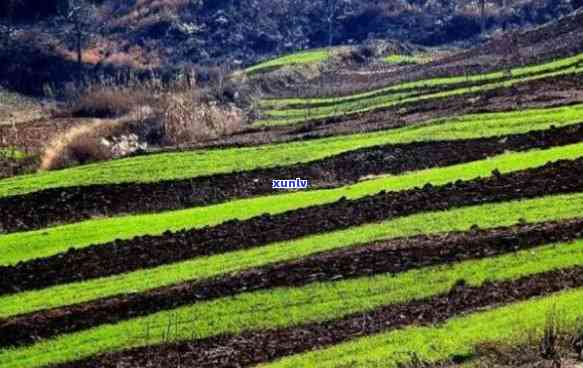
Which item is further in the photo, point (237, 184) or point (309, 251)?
point (237, 184)

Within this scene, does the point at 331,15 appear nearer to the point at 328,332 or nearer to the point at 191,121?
A: the point at 191,121

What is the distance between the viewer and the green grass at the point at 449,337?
20969mm

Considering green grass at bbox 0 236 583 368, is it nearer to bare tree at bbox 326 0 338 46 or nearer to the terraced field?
the terraced field

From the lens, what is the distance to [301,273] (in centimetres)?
2769

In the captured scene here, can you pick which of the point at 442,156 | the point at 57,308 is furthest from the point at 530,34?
the point at 57,308

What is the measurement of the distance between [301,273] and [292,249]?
2.83 meters

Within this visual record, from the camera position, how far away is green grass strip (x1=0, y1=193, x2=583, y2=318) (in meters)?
29.0

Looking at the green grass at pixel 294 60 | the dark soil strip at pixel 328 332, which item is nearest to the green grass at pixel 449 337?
the dark soil strip at pixel 328 332

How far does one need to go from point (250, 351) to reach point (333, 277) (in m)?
4.43

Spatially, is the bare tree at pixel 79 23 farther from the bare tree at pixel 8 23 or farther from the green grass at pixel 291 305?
the green grass at pixel 291 305

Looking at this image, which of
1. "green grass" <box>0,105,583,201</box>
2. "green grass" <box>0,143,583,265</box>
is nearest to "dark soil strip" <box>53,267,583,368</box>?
"green grass" <box>0,143,583,265</box>

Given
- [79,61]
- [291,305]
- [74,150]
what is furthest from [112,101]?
[291,305]

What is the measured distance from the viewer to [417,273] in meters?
26.3

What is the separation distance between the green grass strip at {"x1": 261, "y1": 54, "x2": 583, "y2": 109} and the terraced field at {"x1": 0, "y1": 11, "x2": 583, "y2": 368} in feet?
47.2
